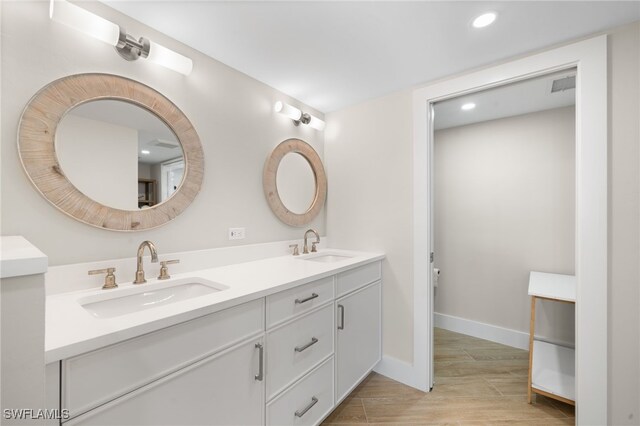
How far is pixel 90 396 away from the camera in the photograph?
748 mm

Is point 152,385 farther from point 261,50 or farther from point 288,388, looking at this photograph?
point 261,50

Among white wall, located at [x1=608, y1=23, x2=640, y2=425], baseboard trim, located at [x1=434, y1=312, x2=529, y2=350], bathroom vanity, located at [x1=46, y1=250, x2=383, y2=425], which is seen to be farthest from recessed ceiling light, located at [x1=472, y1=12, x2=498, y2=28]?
baseboard trim, located at [x1=434, y1=312, x2=529, y2=350]

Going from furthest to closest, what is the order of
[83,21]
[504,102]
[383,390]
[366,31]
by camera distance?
[504,102] < [383,390] < [366,31] < [83,21]

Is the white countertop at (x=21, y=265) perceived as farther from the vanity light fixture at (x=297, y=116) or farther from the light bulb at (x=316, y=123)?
the light bulb at (x=316, y=123)

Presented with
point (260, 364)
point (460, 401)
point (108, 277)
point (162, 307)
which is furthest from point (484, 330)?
point (108, 277)

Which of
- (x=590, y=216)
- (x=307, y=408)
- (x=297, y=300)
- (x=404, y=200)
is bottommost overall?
(x=307, y=408)

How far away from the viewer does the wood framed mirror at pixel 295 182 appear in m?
2.13

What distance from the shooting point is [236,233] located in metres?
1.87

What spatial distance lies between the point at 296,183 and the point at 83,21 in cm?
155

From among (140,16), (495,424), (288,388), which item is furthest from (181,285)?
(495,424)

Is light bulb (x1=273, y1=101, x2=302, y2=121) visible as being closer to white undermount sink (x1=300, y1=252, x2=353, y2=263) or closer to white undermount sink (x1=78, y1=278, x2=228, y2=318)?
white undermount sink (x1=300, y1=252, x2=353, y2=263)

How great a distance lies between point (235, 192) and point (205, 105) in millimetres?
572

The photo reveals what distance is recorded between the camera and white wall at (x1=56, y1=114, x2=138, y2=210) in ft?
3.93
